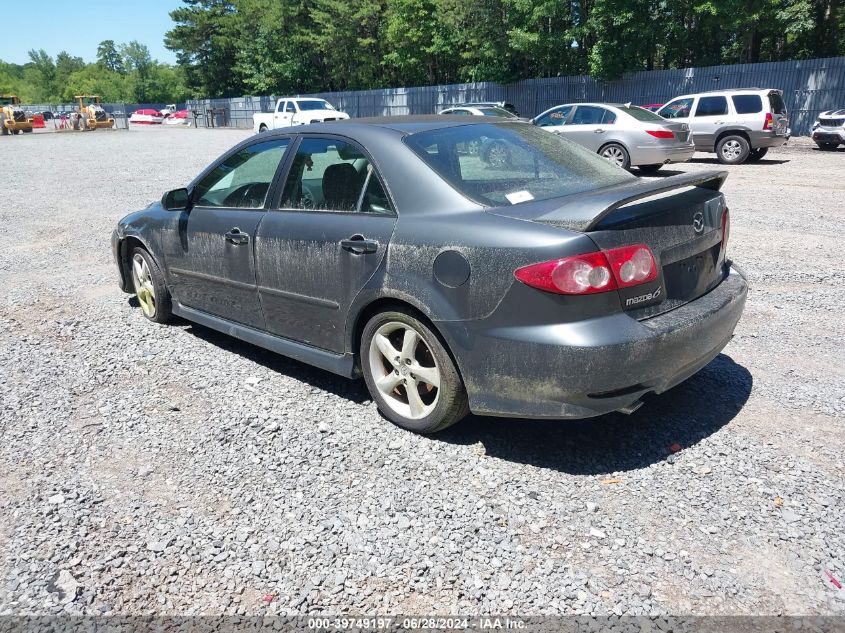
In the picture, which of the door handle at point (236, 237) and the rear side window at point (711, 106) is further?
the rear side window at point (711, 106)

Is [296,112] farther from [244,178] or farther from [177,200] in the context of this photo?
[244,178]

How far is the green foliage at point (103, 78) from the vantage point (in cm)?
11610

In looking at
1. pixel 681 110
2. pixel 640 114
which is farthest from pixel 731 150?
pixel 640 114

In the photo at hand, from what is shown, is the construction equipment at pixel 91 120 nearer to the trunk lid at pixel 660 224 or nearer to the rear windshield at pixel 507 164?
the rear windshield at pixel 507 164

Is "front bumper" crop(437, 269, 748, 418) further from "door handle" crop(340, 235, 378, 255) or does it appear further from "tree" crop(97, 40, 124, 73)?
"tree" crop(97, 40, 124, 73)

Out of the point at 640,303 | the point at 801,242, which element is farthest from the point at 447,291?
the point at 801,242

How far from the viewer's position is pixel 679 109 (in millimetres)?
17750

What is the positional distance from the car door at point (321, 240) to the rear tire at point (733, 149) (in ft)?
51.6

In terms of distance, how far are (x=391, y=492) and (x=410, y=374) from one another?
663mm

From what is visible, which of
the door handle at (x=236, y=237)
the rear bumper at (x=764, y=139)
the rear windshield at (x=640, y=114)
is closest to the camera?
the door handle at (x=236, y=237)

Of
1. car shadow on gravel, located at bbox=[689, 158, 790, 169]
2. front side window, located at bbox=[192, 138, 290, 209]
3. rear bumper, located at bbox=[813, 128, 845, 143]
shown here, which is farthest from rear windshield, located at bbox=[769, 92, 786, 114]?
front side window, located at bbox=[192, 138, 290, 209]

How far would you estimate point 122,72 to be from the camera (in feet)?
481

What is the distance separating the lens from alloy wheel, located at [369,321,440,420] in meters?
3.42

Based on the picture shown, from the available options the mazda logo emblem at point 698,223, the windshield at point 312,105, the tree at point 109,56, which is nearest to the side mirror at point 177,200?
the mazda logo emblem at point 698,223
